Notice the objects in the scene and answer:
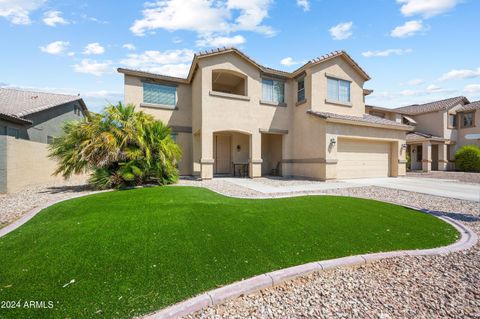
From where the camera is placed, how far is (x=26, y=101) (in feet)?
57.5

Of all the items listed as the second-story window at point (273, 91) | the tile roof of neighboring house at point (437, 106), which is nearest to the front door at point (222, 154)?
the second-story window at point (273, 91)

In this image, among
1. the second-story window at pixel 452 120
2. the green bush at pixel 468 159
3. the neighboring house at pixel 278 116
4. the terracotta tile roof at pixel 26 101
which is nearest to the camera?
the neighboring house at pixel 278 116

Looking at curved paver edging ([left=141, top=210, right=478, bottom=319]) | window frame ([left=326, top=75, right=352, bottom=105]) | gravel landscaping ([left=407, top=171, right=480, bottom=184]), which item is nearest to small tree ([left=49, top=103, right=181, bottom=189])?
curved paver edging ([left=141, top=210, right=478, bottom=319])

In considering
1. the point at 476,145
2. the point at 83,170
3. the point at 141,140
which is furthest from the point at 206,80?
the point at 476,145

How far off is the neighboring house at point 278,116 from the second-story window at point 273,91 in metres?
0.07

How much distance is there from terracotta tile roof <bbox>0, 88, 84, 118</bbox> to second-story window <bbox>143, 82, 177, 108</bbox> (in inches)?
307

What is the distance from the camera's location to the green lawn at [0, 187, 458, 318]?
2.63 metres

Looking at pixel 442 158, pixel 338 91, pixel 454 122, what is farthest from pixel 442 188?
pixel 454 122

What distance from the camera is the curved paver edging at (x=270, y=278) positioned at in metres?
2.42

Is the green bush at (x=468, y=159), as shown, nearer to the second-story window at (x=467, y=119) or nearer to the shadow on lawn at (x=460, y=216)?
the second-story window at (x=467, y=119)

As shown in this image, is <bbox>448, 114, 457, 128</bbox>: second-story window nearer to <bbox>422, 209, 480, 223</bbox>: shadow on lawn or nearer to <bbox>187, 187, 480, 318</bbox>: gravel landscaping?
<bbox>422, 209, 480, 223</bbox>: shadow on lawn

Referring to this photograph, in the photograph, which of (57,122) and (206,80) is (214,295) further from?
(57,122)

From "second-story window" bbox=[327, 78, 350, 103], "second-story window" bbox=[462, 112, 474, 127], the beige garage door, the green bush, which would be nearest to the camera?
the beige garage door

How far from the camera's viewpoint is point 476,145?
22.9 m
